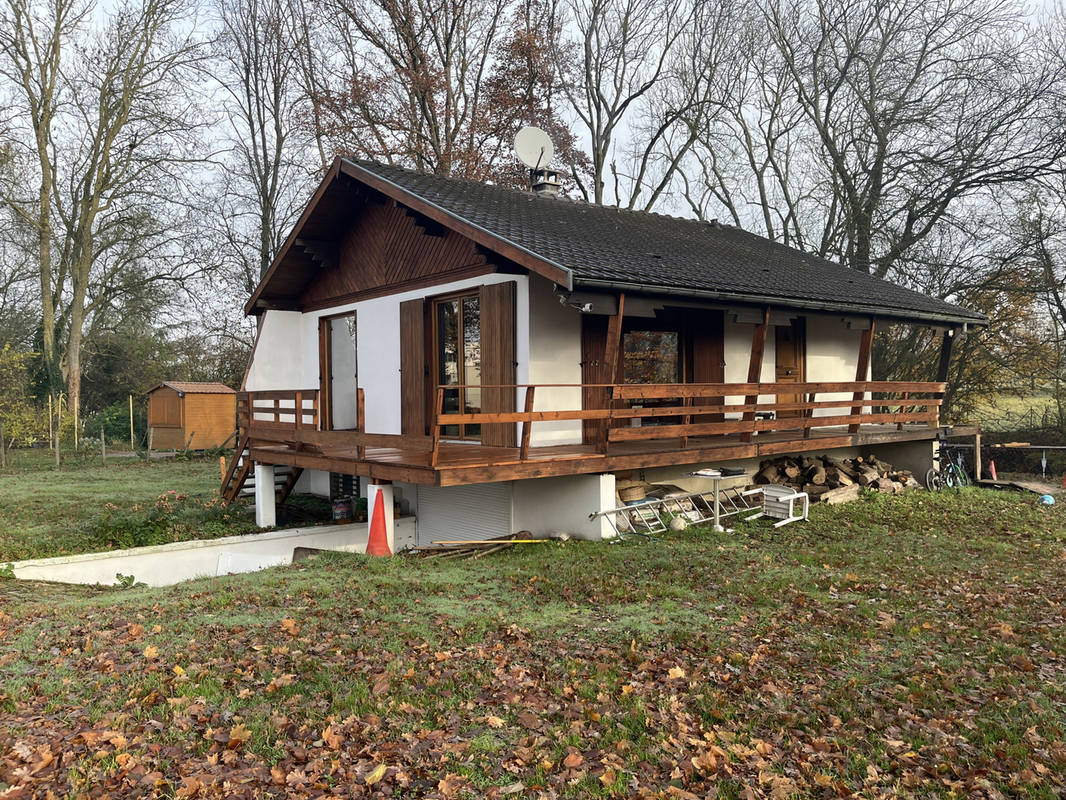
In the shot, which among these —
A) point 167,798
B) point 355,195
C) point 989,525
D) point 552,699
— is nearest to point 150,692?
point 167,798

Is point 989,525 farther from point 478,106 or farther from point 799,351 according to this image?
point 478,106

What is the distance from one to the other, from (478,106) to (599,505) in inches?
706

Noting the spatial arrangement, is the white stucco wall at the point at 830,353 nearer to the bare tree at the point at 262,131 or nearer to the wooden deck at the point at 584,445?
the wooden deck at the point at 584,445

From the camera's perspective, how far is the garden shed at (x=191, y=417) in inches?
961

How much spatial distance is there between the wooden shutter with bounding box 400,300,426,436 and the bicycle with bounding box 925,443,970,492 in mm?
9406

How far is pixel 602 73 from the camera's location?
26.1 m

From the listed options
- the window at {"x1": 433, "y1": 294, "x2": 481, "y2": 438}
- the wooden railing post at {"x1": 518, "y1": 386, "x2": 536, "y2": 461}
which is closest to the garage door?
the window at {"x1": 433, "y1": 294, "x2": 481, "y2": 438}

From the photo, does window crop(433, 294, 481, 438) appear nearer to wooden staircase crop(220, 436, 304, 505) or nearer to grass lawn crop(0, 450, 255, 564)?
wooden staircase crop(220, 436, 304, 505)

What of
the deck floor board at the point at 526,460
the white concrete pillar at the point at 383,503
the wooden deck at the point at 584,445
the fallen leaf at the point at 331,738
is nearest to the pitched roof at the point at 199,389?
the wooden deck at the point at 584,445

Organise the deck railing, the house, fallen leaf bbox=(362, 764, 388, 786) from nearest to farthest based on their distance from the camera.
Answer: fallen leaf bbox=(362, 764, 388, 786) → the deck railing → the house

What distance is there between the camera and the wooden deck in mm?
8836

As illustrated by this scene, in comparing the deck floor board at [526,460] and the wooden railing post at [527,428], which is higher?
the wooden railing post at [527,428]

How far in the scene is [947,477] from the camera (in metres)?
14.7

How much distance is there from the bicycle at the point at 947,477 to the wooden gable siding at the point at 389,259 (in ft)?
31.5
